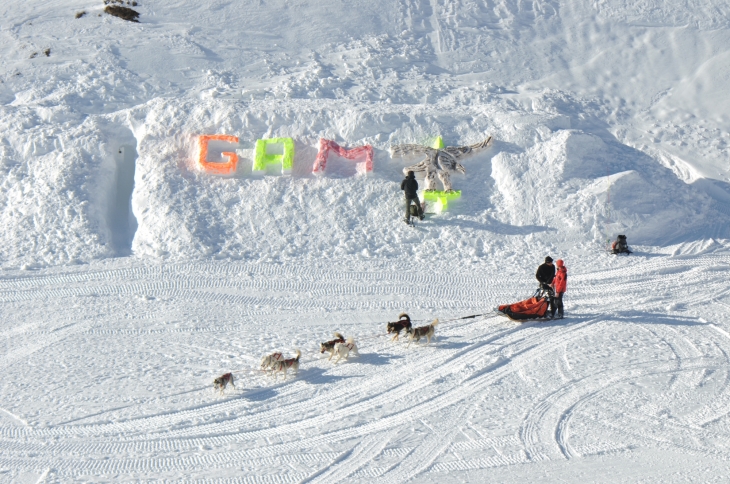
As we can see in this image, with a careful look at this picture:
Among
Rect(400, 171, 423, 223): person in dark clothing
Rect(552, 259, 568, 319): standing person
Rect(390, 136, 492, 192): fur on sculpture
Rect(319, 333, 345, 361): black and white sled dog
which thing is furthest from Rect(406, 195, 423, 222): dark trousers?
Rect(319, 333, 345, 361): black and white sled dog

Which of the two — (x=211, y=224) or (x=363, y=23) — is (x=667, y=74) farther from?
(x=211, y=224)

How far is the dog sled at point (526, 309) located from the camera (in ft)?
42.8

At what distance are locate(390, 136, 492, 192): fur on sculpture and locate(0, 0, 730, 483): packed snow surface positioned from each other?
1.02 ft

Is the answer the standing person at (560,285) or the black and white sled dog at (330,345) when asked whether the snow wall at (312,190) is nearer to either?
the standing person at (560,285)

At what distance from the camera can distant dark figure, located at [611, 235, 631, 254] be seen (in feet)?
50.6

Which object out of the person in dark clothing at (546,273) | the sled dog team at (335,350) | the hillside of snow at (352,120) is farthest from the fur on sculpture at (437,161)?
the sled dog team at (335,350)

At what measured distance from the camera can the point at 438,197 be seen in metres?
16.6

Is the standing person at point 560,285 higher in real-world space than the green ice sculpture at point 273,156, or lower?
lower

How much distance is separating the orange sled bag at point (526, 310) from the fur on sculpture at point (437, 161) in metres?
4.25

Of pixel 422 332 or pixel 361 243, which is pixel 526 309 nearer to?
pixel 422 332

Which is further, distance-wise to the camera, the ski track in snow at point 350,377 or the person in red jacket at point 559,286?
the person in red jacket at point 559,286

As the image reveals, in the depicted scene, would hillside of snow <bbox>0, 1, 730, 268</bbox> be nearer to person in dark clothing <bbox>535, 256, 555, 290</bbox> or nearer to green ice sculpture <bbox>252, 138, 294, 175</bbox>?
green ice sculpture <bbox>252, 138, 294, 175</bbox>

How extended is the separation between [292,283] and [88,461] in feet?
18.6

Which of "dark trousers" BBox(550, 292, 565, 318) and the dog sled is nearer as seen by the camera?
the dog sled
